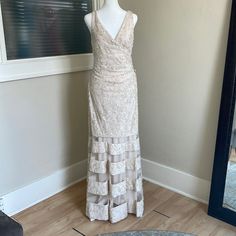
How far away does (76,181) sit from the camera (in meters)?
2.62

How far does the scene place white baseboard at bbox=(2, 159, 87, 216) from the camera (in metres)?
2.16

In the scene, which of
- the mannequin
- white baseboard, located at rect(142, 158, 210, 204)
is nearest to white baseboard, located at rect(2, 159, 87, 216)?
white baseboard, located at rect(142, 158, 210, 204)

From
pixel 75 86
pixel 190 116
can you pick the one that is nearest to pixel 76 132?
pixel 75 86

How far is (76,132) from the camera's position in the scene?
2.52 m

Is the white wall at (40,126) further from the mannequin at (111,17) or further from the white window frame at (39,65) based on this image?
the mannequin at (111,17)

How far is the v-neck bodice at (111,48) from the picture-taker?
1.78m

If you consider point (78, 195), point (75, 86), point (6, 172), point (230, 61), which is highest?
point (230, 61)

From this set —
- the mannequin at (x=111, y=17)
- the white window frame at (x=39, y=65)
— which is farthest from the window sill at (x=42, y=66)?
the mannequin at (x=111, y=17)

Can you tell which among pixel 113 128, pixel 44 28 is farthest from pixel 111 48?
pixel 44 28

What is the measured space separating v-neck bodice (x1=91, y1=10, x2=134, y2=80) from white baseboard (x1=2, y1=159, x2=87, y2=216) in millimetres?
1011

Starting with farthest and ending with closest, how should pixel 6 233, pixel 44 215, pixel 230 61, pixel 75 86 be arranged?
pixel 75 86 < pixel 44 215 < pixel 230 61 < pixel 6 233

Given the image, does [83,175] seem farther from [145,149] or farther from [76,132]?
[145,149]

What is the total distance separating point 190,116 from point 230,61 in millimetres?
525

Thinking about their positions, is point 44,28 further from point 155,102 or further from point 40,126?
point 155,102
